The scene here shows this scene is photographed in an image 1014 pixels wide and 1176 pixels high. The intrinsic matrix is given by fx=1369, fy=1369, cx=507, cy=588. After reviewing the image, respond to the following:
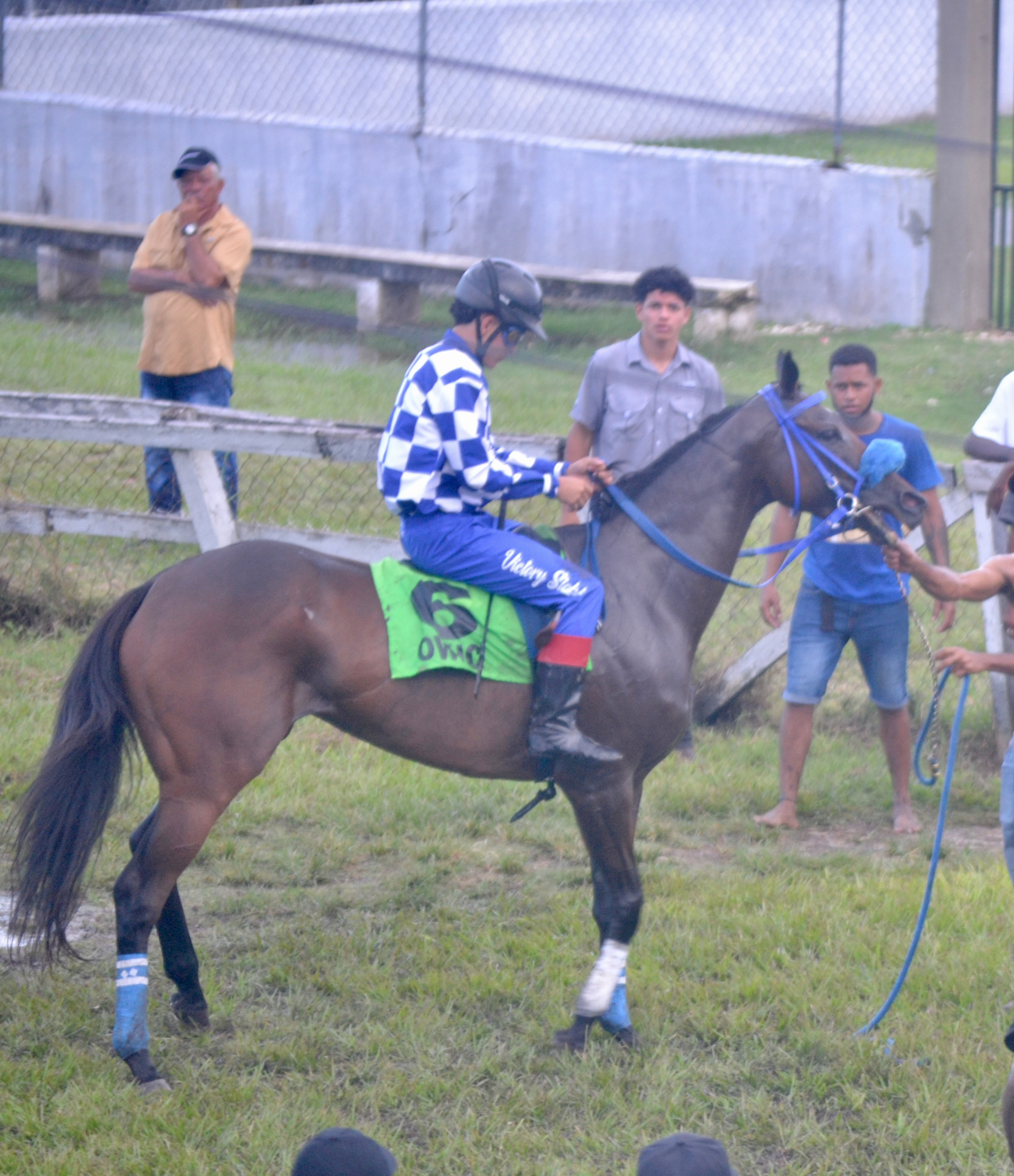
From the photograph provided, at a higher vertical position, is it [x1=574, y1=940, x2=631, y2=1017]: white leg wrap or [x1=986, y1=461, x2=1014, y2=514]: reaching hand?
[x1=986, y1=461, x2=1014, y2=514]: reaching hand

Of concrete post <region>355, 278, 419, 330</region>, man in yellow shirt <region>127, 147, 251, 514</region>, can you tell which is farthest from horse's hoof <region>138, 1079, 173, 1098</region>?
concrete post <region>355, 278, 419, 330</region>

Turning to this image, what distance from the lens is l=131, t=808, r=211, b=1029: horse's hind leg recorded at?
167 inches

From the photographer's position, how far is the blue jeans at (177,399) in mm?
7539

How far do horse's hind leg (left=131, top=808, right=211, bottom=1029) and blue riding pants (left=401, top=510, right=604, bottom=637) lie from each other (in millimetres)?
1193

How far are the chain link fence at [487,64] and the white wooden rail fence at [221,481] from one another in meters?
7.61

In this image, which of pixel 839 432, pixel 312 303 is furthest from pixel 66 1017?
pixel 312 303

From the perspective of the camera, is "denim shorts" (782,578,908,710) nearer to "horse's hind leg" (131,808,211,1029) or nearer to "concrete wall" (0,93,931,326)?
"horse's hind leg" (131,808,211,1029)

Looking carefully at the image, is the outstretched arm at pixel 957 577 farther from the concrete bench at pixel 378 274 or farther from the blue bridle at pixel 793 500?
the concrete bench at pixel 378 274

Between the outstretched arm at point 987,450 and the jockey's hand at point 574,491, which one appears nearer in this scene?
the jockey's hand at point 574,491

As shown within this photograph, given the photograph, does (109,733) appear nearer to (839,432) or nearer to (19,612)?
(839,432)

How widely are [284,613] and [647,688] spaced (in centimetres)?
118

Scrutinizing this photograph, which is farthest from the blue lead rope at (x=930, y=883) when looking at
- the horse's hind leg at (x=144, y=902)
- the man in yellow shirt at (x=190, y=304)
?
the man in yellow shirt at (x=190, y=304)

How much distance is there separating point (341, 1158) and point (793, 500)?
3.03m

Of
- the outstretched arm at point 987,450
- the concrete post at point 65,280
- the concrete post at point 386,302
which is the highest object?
the concrete post at point 65,280
